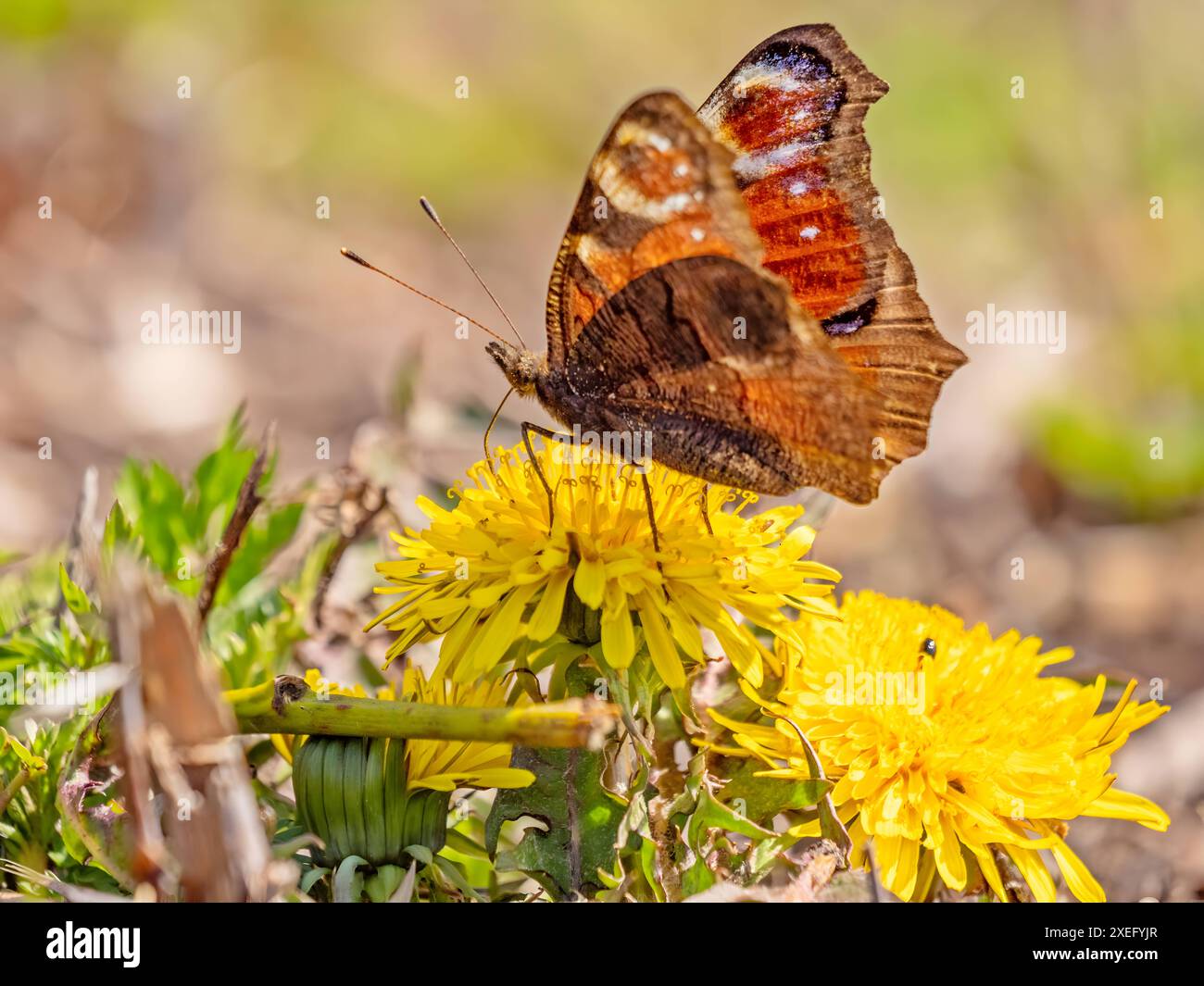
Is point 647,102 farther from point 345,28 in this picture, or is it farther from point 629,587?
point 345,28

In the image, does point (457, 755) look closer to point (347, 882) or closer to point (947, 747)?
point (347, 882)

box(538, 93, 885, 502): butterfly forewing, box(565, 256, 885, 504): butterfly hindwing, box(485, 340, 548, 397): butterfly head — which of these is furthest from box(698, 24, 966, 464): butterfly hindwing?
box(485, 340, 548, 397): butterfly head

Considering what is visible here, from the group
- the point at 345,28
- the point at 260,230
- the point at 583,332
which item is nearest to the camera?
the point at 583,332

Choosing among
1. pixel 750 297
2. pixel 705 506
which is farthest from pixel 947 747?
pixel 750 297

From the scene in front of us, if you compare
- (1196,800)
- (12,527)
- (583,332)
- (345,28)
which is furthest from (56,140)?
(1196,800)

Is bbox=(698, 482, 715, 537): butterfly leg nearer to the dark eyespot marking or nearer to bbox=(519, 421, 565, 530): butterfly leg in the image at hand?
bbox=(519, 421, 565, 530): butterfly leg
